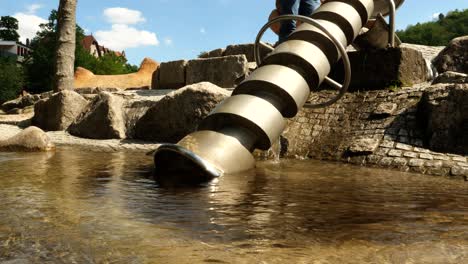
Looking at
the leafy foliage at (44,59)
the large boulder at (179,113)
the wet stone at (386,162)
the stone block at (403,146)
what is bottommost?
the wet stone at (386,162)

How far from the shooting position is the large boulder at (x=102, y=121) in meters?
7.27

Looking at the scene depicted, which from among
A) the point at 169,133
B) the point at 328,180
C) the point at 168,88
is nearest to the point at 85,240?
the point at 328,180

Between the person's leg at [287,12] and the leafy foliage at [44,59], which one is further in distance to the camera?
the leafy foliage at [44,59]

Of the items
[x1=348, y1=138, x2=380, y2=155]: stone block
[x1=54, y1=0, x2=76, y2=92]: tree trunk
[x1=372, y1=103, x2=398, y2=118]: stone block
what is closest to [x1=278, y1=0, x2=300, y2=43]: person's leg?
[x1=372, y1=103, x2=398, y2=118]: stone block

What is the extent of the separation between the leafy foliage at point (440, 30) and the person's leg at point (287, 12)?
59723mm

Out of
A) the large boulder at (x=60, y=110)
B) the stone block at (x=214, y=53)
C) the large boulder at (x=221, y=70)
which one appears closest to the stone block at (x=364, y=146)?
the large boulder at (x=221, y=70)

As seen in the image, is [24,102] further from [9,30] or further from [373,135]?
[9,30]

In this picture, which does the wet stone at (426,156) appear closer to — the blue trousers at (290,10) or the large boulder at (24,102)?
the blue trousers at (290,10)

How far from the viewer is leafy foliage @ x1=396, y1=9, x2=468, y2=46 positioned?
63500mm

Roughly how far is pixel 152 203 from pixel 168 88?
8091 millimetres

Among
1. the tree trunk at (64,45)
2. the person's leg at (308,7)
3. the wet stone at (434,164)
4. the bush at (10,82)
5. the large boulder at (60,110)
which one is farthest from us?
the bush at (10,82)

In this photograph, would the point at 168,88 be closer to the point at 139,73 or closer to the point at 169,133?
the point at 169,133

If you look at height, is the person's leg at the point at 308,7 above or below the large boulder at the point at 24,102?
above

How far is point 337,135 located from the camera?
5566 millimetres
